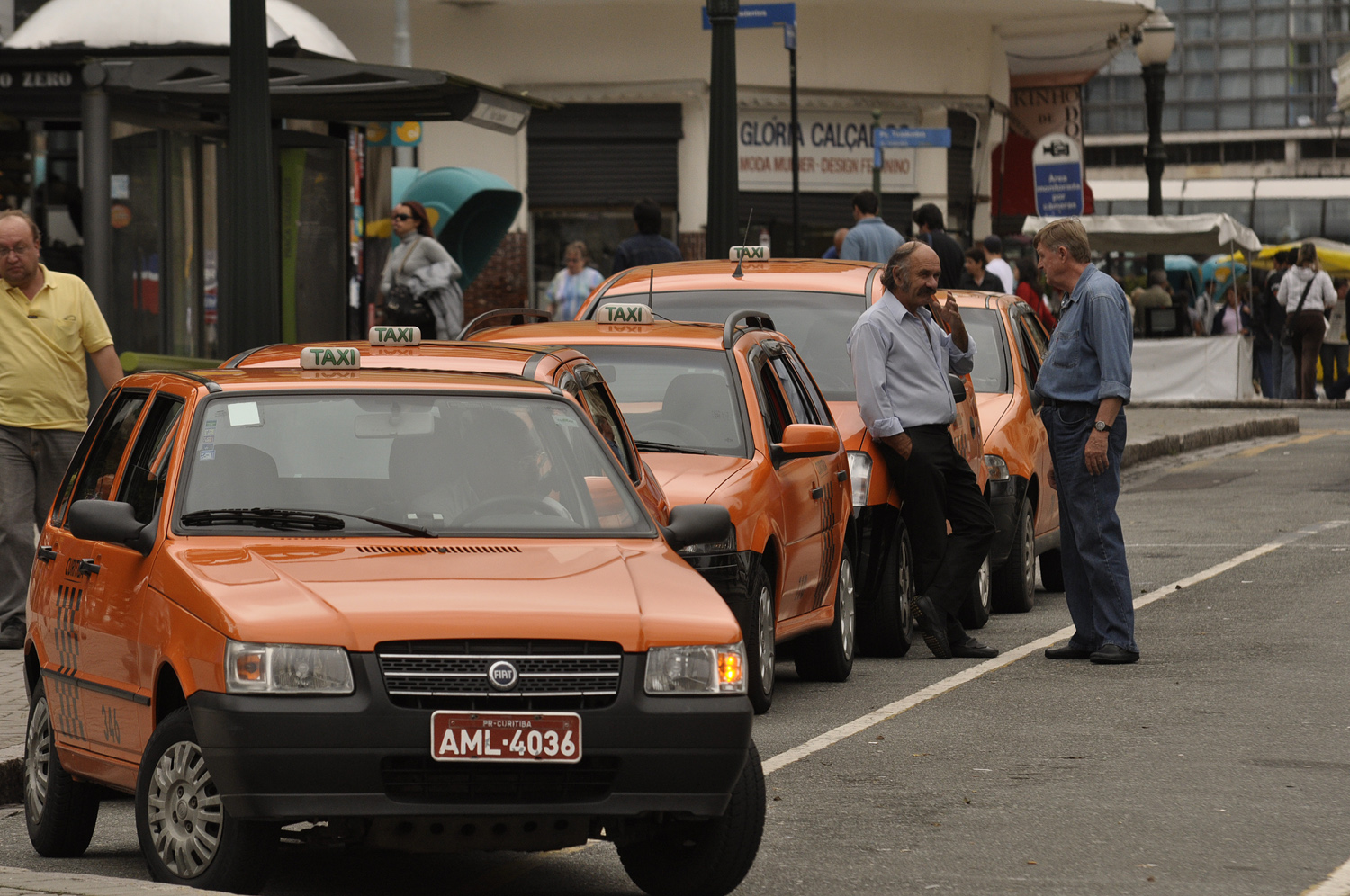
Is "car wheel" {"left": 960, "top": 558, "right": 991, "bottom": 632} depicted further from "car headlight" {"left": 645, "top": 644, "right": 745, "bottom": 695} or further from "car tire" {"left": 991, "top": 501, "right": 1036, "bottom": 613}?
"car headlight" {"left": 645, "top": 644, "right": 745, "bottom": 695}

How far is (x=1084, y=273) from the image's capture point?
399 inches

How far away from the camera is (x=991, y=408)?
1232 cm

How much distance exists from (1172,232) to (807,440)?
2441 cm

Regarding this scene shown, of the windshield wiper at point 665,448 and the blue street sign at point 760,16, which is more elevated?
the blue street sign at point 760,16

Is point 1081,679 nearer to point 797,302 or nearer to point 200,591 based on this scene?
point 797,302

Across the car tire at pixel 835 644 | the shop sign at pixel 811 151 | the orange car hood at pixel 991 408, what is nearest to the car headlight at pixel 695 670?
the car tire at pixel 835 644

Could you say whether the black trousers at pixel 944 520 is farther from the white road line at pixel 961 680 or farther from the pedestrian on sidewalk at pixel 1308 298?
the pedestrian on sidewalk at pixel 1308 298

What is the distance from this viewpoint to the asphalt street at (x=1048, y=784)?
239 inches

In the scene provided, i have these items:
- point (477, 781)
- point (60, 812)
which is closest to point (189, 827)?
point (477, 781)

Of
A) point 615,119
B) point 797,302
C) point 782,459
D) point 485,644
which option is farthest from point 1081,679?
point 615,119

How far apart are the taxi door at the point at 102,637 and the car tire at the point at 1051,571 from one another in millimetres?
8062

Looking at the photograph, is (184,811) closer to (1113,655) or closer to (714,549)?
(714,549)

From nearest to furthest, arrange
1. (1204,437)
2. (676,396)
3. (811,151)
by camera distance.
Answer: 1. (676,396)
2. (1204,437)
3. (811,151)

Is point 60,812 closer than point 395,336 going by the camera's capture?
Yes
